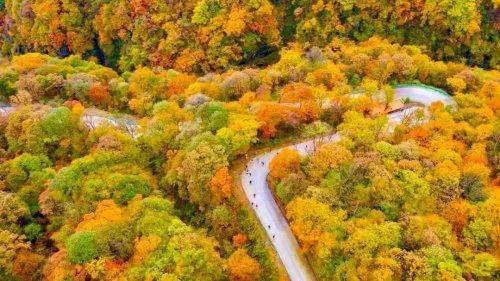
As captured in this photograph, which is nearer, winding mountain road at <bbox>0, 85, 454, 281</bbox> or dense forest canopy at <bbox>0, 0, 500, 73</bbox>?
winding mountain road at <bbox>0, 85, 454, 281</bbox>

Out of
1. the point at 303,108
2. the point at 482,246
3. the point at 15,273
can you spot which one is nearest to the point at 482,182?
the point at 482,246

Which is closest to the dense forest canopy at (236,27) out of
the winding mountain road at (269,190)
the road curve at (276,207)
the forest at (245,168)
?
the forest at (245,168)

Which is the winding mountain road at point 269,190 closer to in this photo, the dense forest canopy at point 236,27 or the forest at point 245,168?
the forest at point 245,168

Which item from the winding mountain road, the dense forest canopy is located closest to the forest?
the winding mountain road

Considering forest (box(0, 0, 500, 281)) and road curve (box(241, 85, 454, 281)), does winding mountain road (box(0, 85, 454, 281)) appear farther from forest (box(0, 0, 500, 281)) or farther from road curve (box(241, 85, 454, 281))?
forest (box(0, 0, 500, 281))

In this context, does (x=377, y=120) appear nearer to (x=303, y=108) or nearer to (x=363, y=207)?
(x=303, y=108)

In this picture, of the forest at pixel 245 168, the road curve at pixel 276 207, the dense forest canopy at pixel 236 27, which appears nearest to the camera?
the forest at pixel 245 168

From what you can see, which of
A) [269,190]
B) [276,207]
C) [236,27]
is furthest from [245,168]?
[236,27]
